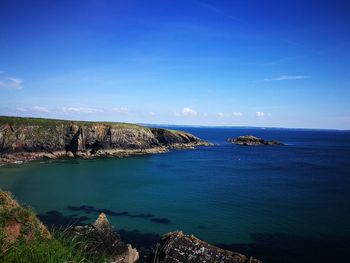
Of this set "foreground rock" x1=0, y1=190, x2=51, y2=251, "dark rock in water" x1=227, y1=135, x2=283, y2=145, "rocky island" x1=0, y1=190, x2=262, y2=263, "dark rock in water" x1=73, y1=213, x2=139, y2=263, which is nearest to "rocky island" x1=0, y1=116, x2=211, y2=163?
"dark rock in water" x1=227, y1=135, x2=283, y2=145

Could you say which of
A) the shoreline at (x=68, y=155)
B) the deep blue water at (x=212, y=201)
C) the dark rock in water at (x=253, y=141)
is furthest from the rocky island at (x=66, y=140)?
the dark rock in water at (x=253, y=141)

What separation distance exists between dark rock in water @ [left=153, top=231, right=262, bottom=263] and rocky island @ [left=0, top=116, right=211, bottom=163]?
72.7m

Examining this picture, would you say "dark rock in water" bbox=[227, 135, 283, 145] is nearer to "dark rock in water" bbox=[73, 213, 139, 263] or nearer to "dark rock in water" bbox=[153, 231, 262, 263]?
"dark rock in water" bbox=[73, 213, 139, 263]

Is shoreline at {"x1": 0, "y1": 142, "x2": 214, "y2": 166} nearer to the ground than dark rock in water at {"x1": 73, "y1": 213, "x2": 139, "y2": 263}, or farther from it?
nearer to the ground

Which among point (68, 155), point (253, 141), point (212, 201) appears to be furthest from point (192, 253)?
point (253, 141)

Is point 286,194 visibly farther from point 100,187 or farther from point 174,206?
point 100,187

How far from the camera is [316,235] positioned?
30.3 metres

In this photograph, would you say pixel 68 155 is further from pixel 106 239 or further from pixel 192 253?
pixel 192 253

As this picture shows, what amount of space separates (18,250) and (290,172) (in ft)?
234

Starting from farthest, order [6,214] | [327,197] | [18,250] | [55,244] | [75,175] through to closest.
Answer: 1. [75,175]
2. [327,197]
3. [6,214]
4. [55,244]
5. [18,250]

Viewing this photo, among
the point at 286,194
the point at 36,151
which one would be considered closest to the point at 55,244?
the point at 286,194

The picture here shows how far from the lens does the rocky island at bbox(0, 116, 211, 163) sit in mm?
83750

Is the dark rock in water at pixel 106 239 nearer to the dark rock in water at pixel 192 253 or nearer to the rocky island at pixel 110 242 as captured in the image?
the rocky island at pixel 110 242

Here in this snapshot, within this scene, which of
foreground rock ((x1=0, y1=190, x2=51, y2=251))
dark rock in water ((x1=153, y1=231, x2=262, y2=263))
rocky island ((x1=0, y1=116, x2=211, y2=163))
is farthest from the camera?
rocky island ((x1=0, y1=116, x2=211, y2=163))
